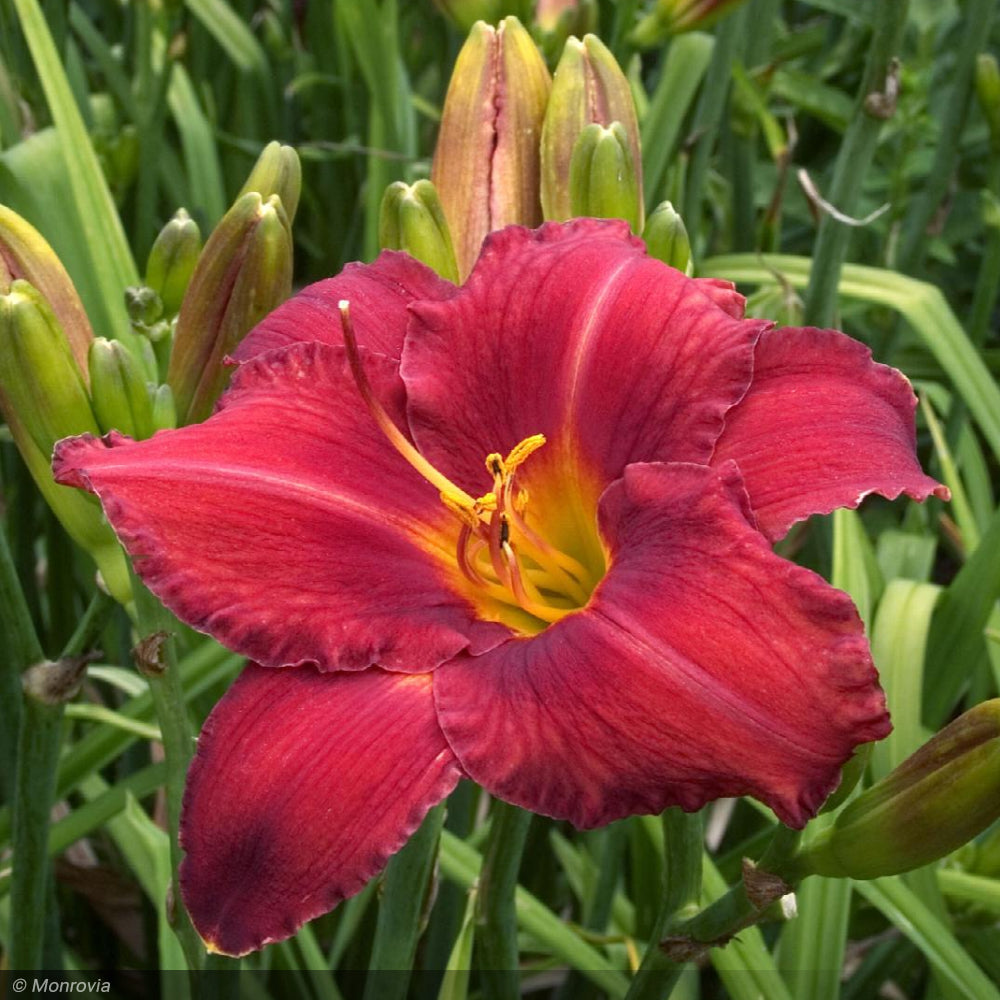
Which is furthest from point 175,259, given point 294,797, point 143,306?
point 294,797

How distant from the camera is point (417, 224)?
0.74m

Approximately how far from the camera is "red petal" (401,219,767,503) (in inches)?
25.8

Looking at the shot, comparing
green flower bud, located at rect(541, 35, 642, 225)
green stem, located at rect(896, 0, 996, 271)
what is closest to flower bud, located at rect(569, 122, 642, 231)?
green flower bud, located at rect(541, 35, 642, 225)

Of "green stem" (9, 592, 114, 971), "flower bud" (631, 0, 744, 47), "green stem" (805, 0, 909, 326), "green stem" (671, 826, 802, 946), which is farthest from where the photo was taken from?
"flower bud" (631, 0, 744, 47)

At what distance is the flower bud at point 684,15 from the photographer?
116cm

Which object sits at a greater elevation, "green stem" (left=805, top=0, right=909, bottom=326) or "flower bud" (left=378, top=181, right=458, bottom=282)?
"flower bud" (left=378, top=181, right=458, bottom=282)

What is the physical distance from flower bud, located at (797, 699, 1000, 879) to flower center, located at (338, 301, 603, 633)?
0.16m

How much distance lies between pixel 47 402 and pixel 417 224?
22 cm

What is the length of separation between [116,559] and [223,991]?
0.25 meters

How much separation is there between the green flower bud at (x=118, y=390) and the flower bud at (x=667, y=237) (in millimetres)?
288

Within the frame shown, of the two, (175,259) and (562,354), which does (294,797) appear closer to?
(562,354)

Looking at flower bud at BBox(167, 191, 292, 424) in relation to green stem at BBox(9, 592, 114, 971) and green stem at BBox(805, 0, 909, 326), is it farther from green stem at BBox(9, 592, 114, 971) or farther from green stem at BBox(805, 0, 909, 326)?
green stem at BBox(805, 0, 909, 326)

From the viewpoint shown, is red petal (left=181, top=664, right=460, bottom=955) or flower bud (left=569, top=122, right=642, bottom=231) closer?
red petal (left=181, top=664, right=460, bottom=955)

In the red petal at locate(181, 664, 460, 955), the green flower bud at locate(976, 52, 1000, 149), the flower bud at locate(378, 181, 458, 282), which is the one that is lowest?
the green flower bud at locate(976, 52, 1000, 149)
